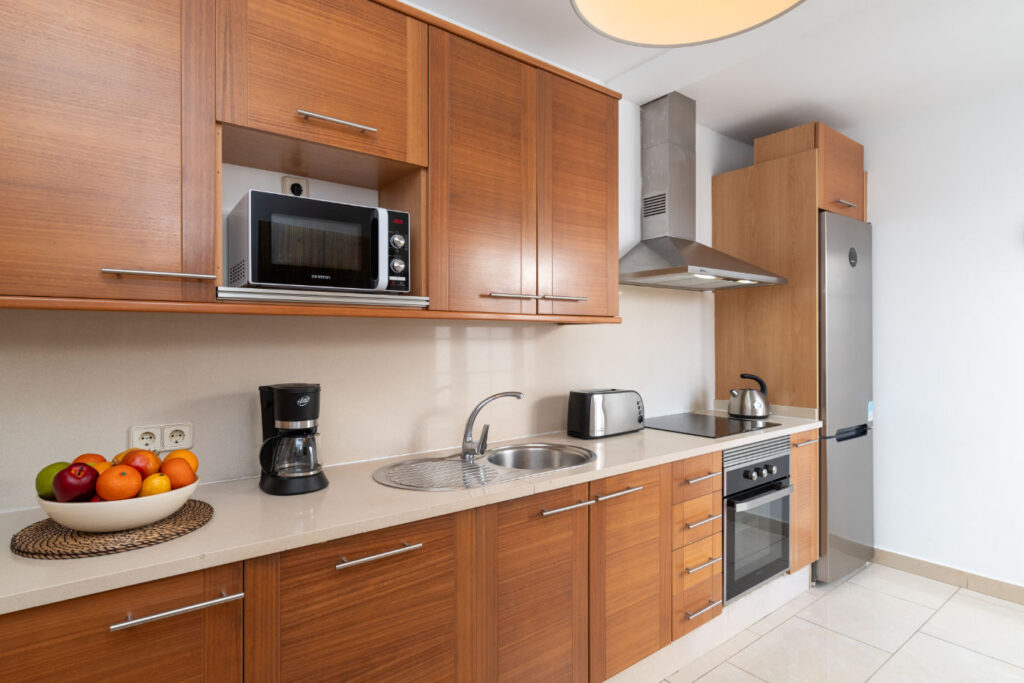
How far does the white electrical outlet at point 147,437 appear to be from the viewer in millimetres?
1447

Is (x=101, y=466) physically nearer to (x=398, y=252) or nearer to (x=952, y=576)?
(x=398, y=252)

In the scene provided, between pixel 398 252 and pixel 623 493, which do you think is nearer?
pixel 398 252

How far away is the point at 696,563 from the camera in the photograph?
6.81ft

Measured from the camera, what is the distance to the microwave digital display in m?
1.40

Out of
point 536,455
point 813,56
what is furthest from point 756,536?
point 813,56

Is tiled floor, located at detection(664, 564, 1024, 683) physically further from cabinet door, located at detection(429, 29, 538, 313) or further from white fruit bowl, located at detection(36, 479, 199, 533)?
white fruit bowl, located at detection(36, 479, 199, 533)

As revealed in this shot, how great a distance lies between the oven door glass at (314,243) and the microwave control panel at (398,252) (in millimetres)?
47

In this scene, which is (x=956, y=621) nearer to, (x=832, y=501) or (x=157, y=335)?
(x=832, y=501)

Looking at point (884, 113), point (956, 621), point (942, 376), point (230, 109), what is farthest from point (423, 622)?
point (884, 113)

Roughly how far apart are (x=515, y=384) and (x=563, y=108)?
114cm

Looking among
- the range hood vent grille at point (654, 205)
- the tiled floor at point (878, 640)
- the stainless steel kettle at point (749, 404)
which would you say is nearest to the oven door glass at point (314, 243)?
the range hood vent grille at point (654, 205)

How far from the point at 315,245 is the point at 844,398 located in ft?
9.21

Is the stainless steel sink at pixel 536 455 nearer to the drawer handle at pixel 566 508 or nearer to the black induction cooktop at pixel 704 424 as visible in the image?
the drawer handle at pixel 566 508

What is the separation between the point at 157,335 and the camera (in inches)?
58.6
